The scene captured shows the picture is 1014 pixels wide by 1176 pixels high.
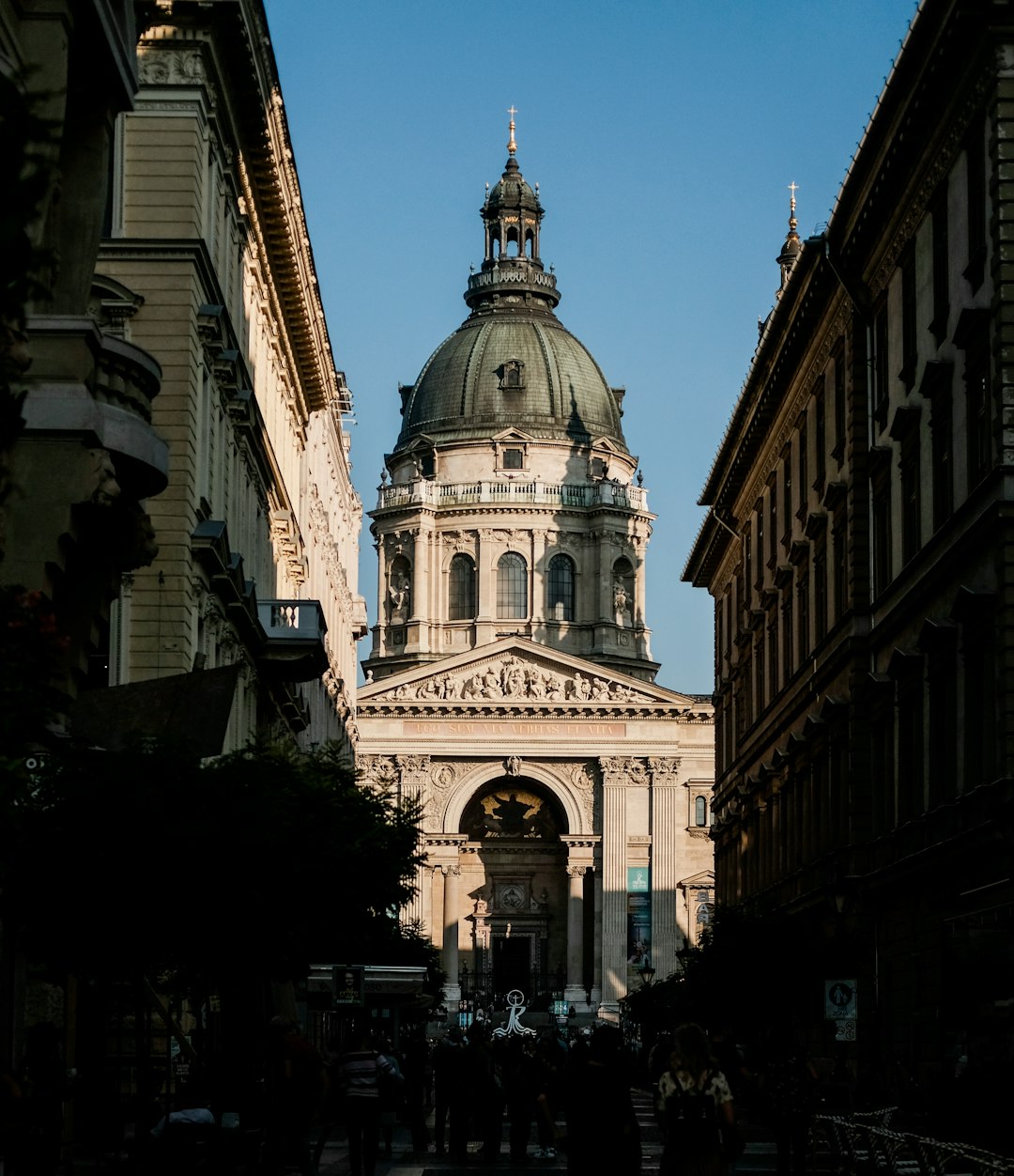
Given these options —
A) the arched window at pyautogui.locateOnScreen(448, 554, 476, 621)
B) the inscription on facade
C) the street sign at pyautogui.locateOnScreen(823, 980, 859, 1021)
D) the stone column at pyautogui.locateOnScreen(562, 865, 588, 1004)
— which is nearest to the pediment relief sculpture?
the inscription on facade

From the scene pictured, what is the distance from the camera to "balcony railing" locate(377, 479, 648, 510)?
5133 inches

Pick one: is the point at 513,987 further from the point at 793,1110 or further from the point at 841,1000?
the point at 793,1110

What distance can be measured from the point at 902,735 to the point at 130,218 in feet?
46.3

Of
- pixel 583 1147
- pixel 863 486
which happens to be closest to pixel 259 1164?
pixel 583 1147

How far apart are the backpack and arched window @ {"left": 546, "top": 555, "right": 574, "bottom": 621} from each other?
113 metres

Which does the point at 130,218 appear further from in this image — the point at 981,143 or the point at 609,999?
the point at 609,999

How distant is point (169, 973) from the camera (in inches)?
1291

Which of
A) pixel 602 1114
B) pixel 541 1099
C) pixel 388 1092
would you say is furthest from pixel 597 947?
pixel 602 1114

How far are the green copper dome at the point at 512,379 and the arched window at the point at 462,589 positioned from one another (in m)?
7.26

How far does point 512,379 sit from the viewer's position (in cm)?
13450

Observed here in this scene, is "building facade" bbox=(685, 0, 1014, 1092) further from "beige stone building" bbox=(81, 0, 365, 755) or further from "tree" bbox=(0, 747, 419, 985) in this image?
"beige stone building" bbox=(81, 0, 365, 755)

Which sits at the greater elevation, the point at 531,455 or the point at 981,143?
the point at 531,455

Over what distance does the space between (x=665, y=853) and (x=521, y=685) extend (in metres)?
10.2

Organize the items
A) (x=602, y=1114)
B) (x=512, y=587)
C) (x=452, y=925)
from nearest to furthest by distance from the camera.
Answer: (x=602, y=1114) < (x=452, y=925) < (x=512, y=587)
